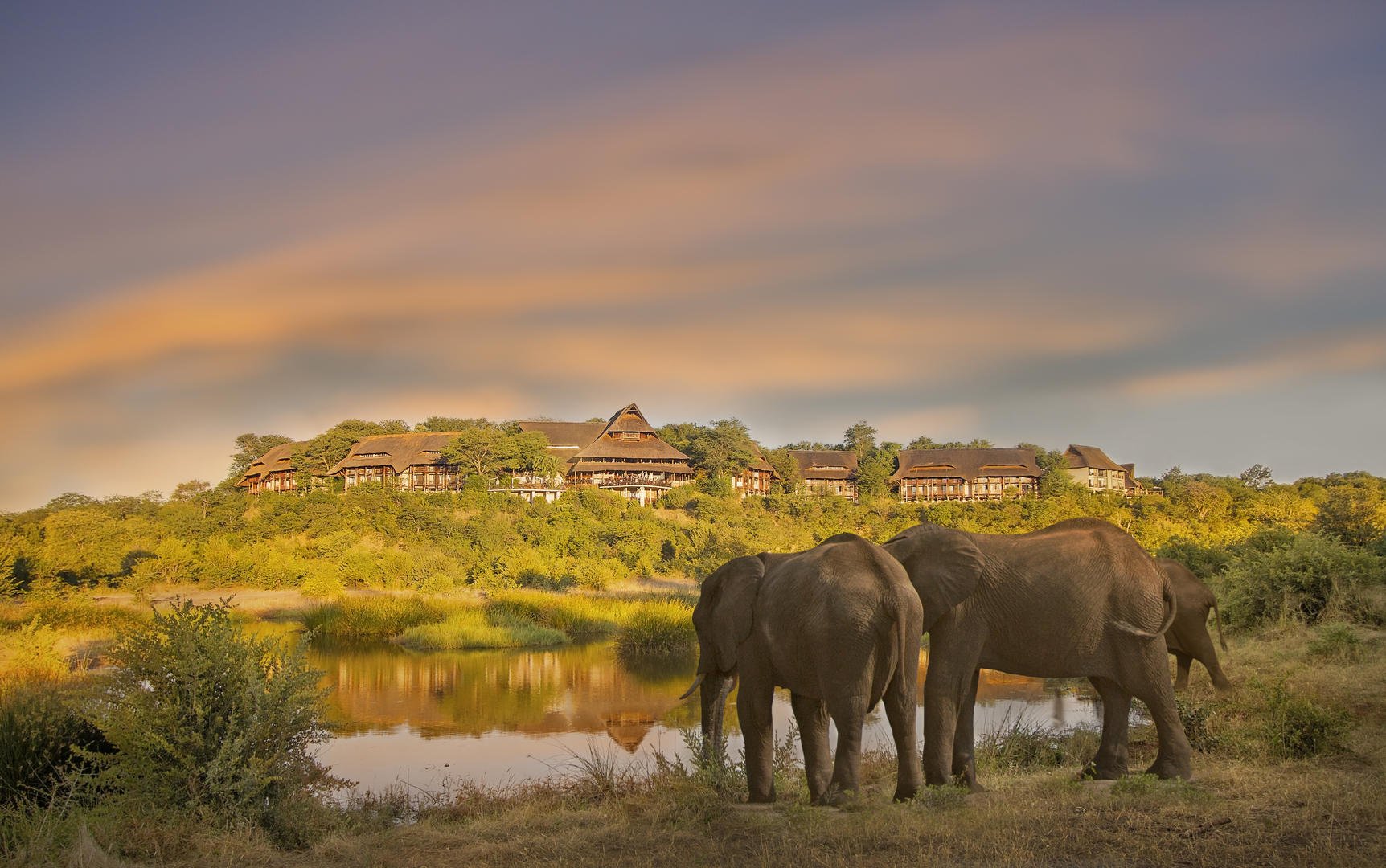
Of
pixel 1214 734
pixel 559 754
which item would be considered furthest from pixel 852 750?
pixel 559 754

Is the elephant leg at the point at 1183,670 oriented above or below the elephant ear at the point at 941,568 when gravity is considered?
below

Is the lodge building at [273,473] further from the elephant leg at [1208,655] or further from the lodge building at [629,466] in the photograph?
the elephant leg at [1208,655]

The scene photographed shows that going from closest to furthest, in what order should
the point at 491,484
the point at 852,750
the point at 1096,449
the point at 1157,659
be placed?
the point at 852,750
the point at 1157,659
the point at 491,484
the point at 1096,449

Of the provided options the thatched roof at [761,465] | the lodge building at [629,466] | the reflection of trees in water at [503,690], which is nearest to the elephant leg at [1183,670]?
the reflection of trees in water at [503,690]

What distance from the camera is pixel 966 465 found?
79.2 meters

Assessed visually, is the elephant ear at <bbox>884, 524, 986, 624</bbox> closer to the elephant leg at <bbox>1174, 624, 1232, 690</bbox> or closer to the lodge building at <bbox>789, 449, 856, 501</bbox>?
the elephant leg at <bbox>1174, 624, 1232, 690</bbox>

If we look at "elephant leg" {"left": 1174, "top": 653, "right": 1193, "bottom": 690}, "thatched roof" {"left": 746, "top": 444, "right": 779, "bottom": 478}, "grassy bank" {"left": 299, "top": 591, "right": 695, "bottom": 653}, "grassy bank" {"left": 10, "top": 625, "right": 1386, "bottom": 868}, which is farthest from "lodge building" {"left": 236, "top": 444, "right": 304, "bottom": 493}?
"elephant leg" {"left": 1174, "top": 653, "right": 1193, "bottom": 690}

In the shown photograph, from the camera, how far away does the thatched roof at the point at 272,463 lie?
3088 inches

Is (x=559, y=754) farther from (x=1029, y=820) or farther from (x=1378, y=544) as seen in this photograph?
(x=1378, y=544)

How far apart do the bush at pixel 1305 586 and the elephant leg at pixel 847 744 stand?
12.6 m

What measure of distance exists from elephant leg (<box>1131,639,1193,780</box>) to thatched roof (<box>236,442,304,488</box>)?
3019 inches

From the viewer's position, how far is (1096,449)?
91500mm

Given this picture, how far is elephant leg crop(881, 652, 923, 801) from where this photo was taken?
26.1 ft

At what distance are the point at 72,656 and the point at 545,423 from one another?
2332 inches
